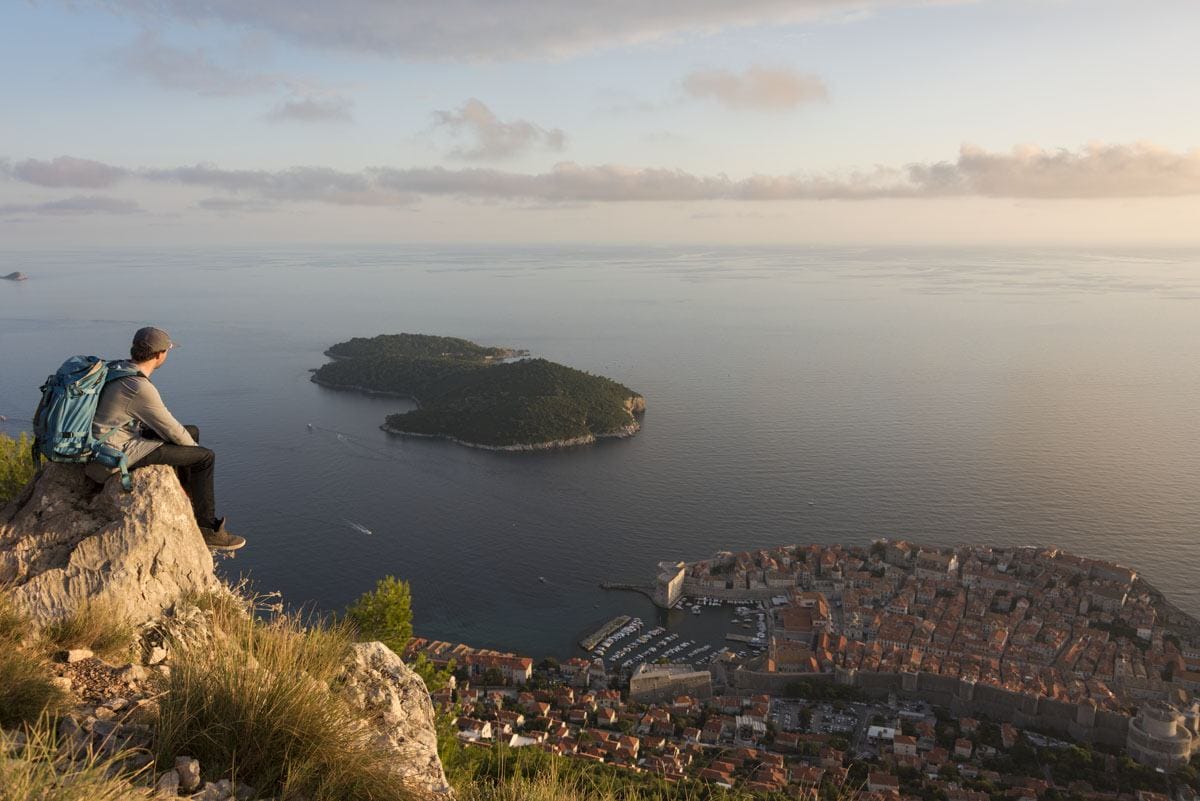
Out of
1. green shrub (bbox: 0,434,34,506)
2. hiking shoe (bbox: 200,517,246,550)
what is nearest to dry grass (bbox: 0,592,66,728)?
hiking shoe (bbox: 200,517,246,550)

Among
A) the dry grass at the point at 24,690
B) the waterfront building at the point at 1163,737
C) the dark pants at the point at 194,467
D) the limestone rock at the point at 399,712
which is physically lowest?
the waterfront building at the point at 1163,737

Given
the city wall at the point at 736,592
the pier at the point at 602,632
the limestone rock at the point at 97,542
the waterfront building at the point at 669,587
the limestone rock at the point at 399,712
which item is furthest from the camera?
the city wall at the point at 736,592

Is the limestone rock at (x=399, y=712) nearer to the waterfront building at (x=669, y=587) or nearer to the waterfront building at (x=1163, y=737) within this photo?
the waterfront building at (x=1163, y=737)

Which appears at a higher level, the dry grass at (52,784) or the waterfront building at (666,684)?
the dry grass at (52,784)

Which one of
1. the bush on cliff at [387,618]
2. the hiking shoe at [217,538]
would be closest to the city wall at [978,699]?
the bush on cliff at [387,618]

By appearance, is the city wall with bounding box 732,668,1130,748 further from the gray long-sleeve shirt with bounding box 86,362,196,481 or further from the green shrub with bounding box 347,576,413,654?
the gray long-sleeve shirt with bounding box 86,362,196,481

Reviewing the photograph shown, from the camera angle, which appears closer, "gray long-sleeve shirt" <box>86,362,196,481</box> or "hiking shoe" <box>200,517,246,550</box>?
"gray long-sleeve shirt" <box>86,362,196,481</box>

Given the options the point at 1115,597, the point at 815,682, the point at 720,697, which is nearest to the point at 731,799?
the point at 720,697
